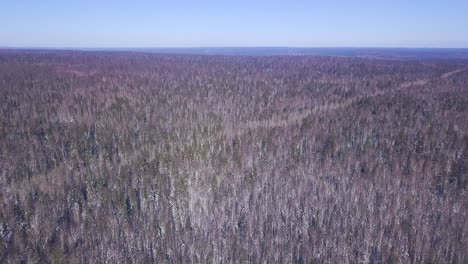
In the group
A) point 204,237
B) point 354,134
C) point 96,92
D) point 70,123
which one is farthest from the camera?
point 96,92

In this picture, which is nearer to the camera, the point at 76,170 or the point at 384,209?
the point at 384,209

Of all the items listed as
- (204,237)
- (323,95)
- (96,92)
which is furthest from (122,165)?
(323,95)

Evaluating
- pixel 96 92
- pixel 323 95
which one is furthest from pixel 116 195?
pixel 323 95

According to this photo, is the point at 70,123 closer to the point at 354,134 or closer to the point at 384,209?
the point at 354,134

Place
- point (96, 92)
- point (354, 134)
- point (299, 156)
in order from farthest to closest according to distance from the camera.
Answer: point (96, 92) → point (354, 134) → point (299, 156)

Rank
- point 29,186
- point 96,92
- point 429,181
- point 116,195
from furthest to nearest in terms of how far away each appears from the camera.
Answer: point 96,92
point 429,181
point 29,186
point 116,195

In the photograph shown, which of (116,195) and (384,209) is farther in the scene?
(116,195)

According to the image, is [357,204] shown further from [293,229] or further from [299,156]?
[299,156]
